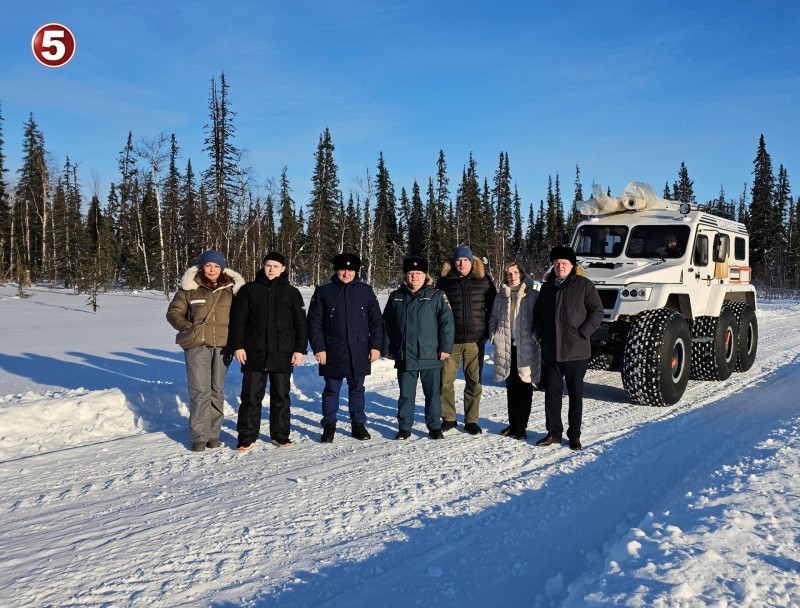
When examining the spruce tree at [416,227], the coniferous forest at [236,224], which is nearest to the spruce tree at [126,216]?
the coniferous forest at [236,224]

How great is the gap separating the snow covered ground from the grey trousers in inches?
11.0

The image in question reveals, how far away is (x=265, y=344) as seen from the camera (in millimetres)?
5930

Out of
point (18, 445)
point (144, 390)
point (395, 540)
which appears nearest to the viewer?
Answer: point (395, 540)

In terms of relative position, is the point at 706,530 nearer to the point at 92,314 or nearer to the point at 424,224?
the point at 92,314

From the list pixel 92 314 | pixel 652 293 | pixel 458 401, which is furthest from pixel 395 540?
pixel 92 314

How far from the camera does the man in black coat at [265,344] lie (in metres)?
5.91

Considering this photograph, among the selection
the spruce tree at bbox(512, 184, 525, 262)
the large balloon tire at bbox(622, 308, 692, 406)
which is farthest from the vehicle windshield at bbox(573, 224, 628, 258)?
the spruce tree at bbox(512, 184, 525, 262)

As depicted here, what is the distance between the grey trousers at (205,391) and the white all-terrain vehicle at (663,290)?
16.2 feet

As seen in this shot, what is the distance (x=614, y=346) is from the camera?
8.30 metres

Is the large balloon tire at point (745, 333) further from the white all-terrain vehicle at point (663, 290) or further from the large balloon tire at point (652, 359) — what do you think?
the large balloon tire at point (652, 359)

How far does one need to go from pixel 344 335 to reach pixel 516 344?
1860 mm

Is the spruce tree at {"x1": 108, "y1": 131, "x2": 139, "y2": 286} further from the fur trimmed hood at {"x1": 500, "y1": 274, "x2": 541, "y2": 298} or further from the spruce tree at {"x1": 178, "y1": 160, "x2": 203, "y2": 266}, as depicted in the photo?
the fur trimmed hood at {"x1": 500, "y1": 274, "x2": 541, "y2": 298}

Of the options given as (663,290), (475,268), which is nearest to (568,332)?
(475,268)

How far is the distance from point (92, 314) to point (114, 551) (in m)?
20.7
